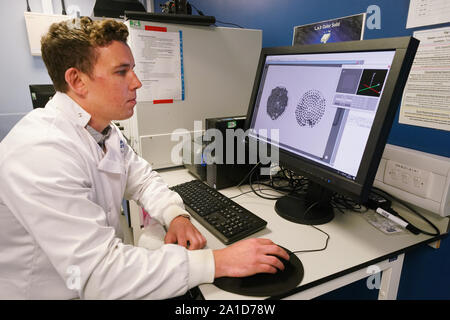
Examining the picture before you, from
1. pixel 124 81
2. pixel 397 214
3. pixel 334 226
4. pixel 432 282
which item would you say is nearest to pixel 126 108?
pixel 124 81

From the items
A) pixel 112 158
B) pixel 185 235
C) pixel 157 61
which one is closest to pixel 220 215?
pixel 185 235

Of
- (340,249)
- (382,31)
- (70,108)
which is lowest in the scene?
(340,249)

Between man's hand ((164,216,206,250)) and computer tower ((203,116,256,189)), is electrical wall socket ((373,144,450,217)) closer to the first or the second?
computer tower ((203,116,256,189))

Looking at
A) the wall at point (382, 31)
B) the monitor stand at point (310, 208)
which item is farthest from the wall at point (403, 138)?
the monitor stand at point (310, 208)

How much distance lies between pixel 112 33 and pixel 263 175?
2.42 ft

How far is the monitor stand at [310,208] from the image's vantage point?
2.86 ft

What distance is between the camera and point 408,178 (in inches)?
35.7

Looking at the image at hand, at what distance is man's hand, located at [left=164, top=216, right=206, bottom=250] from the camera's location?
74cm

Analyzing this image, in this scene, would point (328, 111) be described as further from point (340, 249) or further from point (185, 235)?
point (185, 235)

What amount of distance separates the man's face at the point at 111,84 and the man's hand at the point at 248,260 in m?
0.48

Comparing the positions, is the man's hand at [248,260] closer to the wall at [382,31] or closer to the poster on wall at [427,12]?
the wall at [382,31]

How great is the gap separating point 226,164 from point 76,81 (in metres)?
0.56

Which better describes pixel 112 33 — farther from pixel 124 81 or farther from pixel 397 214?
pixel 397 214

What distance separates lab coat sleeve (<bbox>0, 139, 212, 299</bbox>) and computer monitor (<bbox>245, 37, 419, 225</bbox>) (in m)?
0.40
